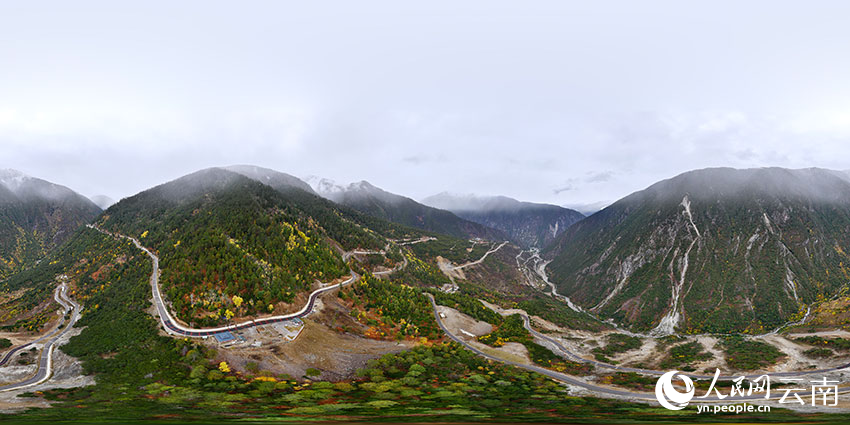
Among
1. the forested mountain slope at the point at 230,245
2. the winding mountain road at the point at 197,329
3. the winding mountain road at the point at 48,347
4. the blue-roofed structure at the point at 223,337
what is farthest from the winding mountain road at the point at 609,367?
the winding mountain road at the point at 48,347

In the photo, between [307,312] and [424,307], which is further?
[424,307]

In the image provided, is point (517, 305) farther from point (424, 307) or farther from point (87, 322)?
Answer: point (87, 322)

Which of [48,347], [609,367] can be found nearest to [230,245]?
[48,347]

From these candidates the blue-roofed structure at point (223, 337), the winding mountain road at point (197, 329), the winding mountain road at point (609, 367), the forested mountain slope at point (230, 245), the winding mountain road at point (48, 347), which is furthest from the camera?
the forested mountain slope at point (230, 245)

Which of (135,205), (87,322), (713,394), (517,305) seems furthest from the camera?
(135,205)

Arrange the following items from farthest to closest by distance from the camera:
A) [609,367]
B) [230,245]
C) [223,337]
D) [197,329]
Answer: [230,245] < [609,367] < [197,329] < [223,337]

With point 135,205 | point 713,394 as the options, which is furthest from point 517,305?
point 135,205

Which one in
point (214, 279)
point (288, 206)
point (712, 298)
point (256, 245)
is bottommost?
point (712, 298)

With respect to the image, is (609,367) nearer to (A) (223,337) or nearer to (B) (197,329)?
(A) (223,337)

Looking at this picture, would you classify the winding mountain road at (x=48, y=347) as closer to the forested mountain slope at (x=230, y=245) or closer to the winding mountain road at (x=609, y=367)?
the forested mountain slope at (x=230, y=245)
